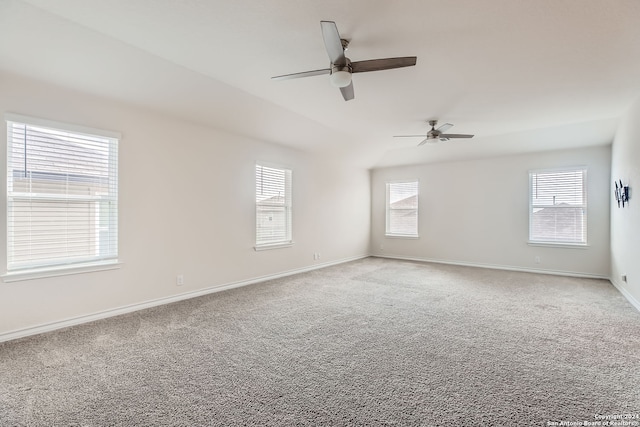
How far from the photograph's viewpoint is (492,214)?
641 cm

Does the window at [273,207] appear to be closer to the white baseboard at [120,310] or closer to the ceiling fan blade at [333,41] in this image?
the white baseboard at [120,310]

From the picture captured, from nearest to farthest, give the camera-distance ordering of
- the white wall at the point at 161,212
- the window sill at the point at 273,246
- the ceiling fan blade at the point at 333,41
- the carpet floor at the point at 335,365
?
the carpet floor at the point at 335,365
the ceiling fan blade at the point at 333,41
the white wall at the point at 161,212
the window sill at the point at 273,246

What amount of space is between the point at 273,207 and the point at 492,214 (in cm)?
470

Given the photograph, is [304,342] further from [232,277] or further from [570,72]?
[570,72]

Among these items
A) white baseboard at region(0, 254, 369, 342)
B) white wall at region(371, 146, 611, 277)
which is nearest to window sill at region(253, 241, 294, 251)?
white baseboard at region(0, 254, 369, 342)

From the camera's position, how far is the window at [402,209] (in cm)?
750

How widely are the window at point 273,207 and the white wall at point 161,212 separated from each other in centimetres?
15

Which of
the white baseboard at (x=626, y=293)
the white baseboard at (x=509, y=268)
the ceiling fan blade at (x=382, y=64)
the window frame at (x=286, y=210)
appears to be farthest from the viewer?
the white baseboard at (x=509, y=268)

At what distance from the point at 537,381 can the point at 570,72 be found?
308 cm

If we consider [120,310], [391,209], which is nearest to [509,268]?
[391,209]

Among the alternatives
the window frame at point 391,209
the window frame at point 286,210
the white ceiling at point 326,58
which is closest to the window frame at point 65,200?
the white ceiling at point 326,58

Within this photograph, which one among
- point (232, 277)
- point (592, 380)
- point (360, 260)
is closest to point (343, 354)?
point (592, 380)

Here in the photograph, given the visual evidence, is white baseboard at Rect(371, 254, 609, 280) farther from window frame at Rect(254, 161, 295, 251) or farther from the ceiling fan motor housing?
the ceiling fan motor housing

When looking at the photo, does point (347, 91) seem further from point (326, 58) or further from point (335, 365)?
point (335, 365)
